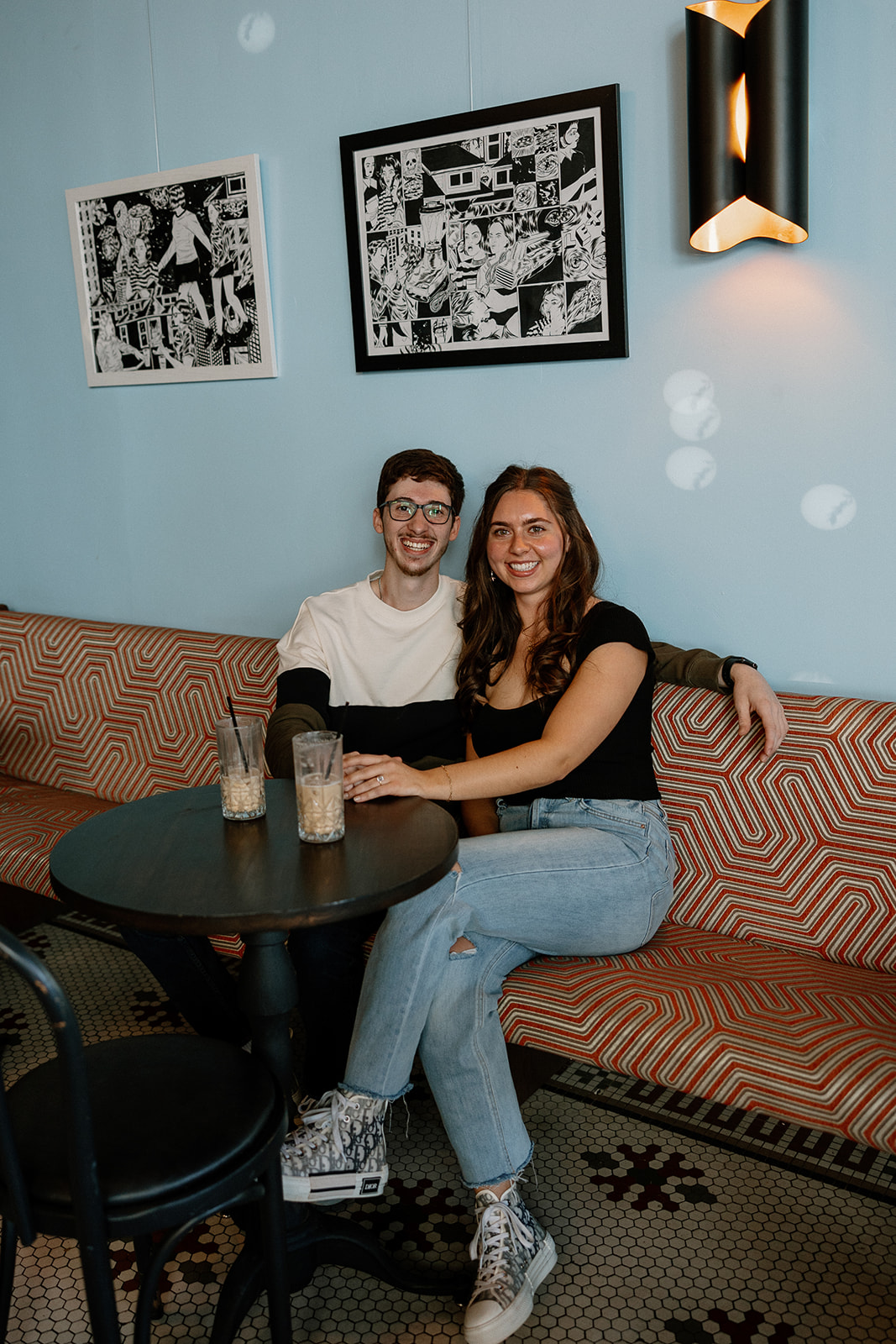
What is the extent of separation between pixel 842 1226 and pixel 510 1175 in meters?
0.55

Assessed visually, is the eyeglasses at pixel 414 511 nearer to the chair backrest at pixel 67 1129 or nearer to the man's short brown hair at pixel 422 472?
the man's short brown hair at pixel 422 472

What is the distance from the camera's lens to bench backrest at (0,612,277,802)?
261 cm

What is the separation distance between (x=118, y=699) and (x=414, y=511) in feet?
3.46

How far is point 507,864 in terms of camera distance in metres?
1.72

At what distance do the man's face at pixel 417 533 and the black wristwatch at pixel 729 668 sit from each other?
0.61m

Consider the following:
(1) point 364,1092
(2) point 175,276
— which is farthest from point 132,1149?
(2) point 175,276

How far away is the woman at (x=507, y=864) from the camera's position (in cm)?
158

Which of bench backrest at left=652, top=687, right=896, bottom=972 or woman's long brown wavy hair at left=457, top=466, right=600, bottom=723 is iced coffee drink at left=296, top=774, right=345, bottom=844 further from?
A: bench backrest at left=652, top=687, right=896, bottom=972

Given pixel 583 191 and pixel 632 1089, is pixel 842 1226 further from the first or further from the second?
pixel 583 191

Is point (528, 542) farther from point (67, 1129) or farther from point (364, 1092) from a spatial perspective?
point (67, 1129)

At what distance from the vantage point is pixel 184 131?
2666 millimetres

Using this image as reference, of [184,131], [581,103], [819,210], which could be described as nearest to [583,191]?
[581,103]

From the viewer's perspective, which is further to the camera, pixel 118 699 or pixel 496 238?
pixel 118 699

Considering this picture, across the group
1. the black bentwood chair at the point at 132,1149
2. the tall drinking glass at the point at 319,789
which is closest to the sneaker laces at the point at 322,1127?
the black bentwood chair at the point at 132,1149
